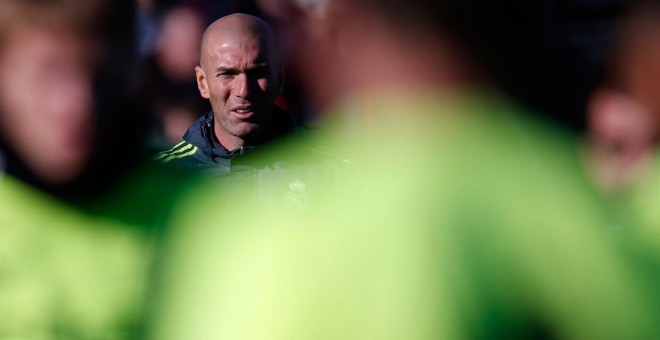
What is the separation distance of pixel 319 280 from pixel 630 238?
0.30 m

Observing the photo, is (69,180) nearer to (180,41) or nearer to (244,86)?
(244,86)

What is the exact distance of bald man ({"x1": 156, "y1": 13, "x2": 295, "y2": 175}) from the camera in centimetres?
277

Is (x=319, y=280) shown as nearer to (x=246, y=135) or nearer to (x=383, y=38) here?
(x=383, y=38)

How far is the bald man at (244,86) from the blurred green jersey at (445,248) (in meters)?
1.89

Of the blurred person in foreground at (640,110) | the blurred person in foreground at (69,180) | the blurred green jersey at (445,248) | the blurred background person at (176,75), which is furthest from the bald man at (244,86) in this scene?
the blurred green jersey at (445,248)

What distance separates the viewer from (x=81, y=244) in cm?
118

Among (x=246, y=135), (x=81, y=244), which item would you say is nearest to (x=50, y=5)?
(x=81, y=244)

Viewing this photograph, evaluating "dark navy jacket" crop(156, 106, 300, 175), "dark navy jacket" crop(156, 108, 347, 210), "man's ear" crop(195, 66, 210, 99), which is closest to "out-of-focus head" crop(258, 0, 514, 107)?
"dark navy jacket" crop(156, 108, 347, 210)

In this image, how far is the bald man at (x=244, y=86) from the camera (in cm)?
277

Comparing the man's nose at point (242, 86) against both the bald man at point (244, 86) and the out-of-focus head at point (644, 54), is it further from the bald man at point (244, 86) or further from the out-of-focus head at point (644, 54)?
the out-of-focus head at point (644, 54)

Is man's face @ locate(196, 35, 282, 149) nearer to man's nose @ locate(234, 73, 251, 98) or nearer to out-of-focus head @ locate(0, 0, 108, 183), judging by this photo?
man's nose @ locate(234, 73, 251, 98)

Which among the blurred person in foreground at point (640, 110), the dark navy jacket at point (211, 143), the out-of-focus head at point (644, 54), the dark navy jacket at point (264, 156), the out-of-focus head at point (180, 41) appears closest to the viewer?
the blurred person in foreground at point (640, 110)

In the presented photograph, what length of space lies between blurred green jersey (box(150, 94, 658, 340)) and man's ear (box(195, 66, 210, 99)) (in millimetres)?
2093

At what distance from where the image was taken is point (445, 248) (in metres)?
0.80
